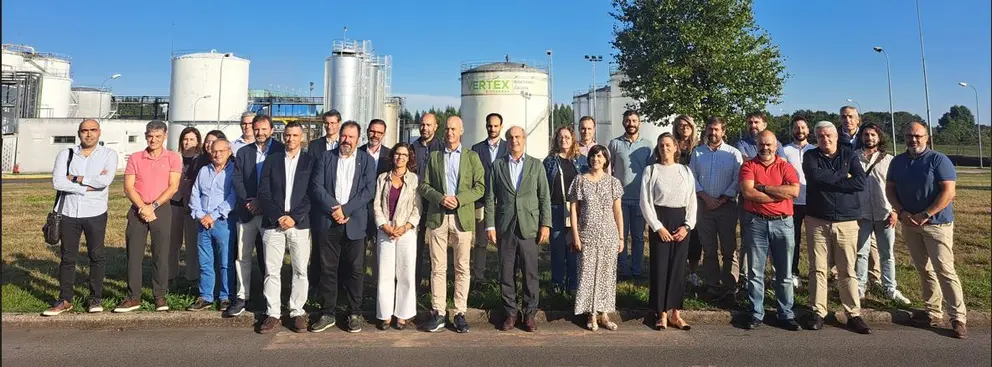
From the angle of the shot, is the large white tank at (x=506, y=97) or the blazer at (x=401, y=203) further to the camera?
the large white tank at (x=506, y=97)

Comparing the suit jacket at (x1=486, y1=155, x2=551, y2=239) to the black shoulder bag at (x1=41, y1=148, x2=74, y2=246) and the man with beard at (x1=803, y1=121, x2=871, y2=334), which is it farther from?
the black shoulder bag at (x1=41, y1=148, x2=74, y2=246)

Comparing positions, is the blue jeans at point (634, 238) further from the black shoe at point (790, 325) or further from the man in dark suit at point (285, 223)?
the man in dark suit at point (285, 223)

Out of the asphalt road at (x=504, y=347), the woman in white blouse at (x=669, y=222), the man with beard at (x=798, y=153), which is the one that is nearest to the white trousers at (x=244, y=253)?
the asphalt road at (x=504, y=347)

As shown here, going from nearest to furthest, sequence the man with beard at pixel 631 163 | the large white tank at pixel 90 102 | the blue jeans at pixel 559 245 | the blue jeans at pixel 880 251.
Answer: the blue jeans at pixel 880 251 < the blue jeans at pixel 559 245 < the man with beard at pixel 631 163 < the large white tank at pixel 90 102

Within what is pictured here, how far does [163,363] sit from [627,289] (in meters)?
4.61

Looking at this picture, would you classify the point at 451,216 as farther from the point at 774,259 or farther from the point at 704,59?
the point at 704,59

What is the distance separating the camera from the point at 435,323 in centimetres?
534

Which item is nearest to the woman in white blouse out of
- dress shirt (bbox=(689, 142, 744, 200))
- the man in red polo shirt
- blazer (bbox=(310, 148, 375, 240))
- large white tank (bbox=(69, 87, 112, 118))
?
the man in red polo shirt

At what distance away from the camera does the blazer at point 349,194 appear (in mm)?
5305

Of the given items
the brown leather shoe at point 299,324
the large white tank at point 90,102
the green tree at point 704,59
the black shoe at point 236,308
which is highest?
the large white tank at point 90,102

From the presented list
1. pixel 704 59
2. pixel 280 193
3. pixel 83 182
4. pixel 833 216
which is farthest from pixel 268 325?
pixel 704 59

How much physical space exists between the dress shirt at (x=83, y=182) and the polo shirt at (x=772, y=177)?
6213 mm

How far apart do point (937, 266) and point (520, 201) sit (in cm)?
395

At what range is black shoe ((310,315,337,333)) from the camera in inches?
210
